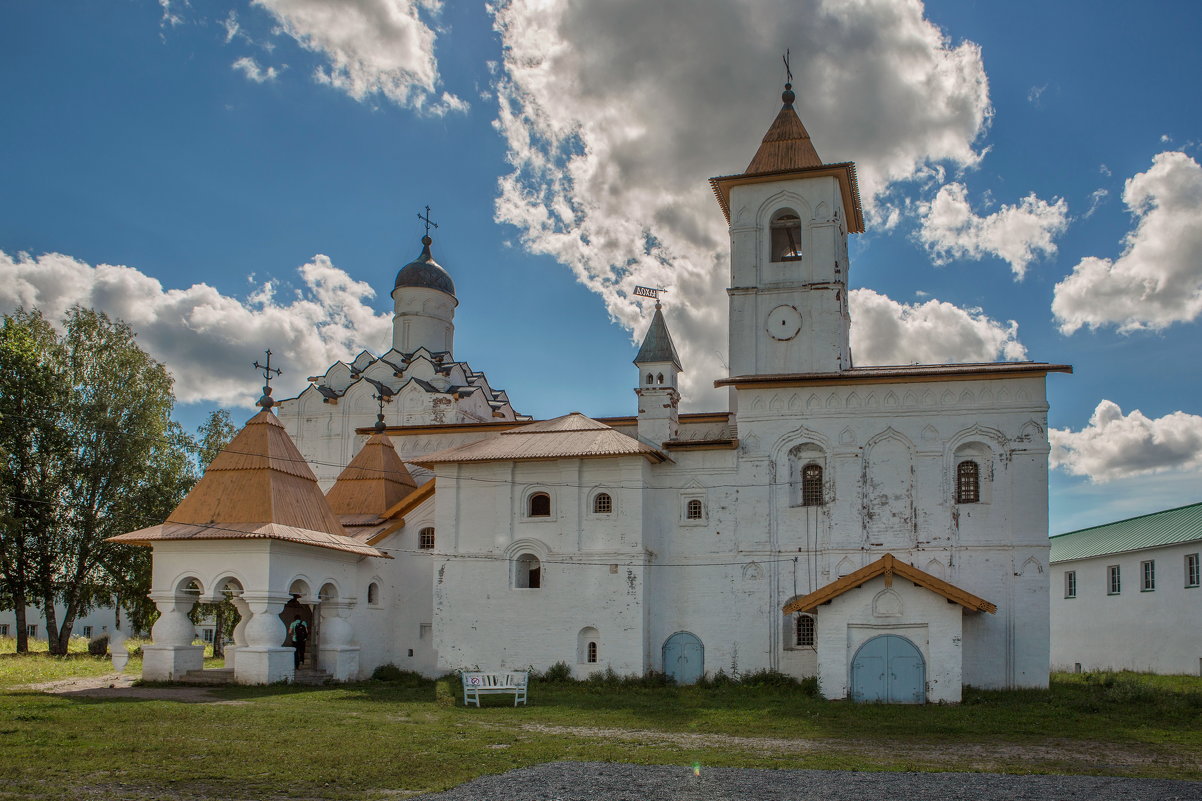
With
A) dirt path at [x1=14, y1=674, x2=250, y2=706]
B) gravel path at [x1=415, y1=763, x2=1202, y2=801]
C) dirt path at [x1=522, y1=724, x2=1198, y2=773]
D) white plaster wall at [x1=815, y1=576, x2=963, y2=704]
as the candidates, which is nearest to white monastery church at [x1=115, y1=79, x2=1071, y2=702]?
white plaster wall at [x1=815, y1=576, x2=963, y2=704]

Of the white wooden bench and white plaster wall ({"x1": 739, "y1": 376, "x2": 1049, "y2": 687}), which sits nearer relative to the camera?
the white wooden bench

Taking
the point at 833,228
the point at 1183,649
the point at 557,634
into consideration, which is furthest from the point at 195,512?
the point at 1183,649

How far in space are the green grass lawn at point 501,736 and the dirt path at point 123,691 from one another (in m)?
0.40

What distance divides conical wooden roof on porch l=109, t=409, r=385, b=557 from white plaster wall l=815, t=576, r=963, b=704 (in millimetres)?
10329

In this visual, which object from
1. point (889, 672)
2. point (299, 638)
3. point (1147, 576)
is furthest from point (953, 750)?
point (1147, 576)

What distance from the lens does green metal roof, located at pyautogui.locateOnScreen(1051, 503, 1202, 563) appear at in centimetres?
2748

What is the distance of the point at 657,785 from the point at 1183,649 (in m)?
22.3

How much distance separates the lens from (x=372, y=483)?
88.8ft

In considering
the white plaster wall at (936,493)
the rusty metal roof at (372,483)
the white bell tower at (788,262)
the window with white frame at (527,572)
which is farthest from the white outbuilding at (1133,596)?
the rusty metal roof at (372,483)

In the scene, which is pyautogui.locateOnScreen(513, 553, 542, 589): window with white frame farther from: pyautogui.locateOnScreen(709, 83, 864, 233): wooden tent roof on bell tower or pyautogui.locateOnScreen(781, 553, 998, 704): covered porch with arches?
pyautogui.locateOnScreen(709, 83, 864, 233): wooden tent roof on bell tower

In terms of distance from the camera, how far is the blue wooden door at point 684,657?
914 inches

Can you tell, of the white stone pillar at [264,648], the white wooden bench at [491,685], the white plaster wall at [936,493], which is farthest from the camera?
the white plaster wall at [936,493]

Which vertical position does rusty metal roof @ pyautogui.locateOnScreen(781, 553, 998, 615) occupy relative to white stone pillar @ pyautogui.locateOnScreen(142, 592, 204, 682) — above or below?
above

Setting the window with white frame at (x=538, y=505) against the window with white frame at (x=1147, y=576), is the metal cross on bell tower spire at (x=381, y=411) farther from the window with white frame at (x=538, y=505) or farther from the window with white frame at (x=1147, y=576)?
the window with white frame at (x=1147, y=576)
